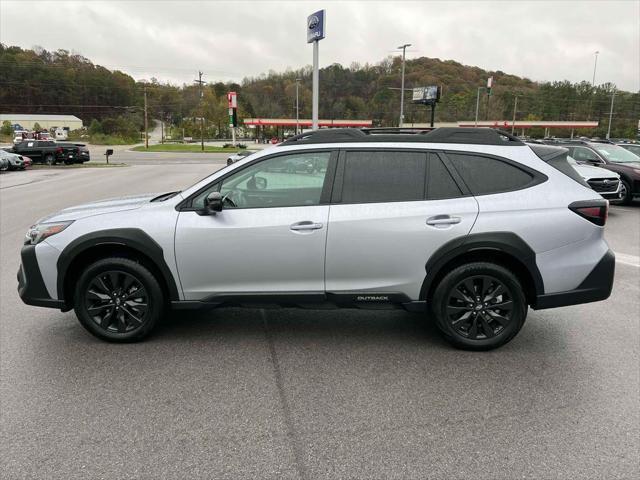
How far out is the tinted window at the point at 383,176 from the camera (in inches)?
156

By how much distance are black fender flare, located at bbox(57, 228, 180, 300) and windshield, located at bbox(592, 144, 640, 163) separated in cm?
1344

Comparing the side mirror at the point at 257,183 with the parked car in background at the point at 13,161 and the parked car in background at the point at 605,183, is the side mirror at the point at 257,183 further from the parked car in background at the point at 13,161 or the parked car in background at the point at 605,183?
the parked car in background at the point at 13,161

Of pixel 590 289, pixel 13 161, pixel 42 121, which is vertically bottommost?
pixel 13 161

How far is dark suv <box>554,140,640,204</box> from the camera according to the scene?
12852 millimetres

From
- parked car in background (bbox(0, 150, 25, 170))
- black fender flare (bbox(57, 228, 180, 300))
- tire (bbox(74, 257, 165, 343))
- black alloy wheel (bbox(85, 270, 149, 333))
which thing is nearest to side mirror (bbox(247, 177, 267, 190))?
→ black fender flare (bbox(57, 228, 180, 300))

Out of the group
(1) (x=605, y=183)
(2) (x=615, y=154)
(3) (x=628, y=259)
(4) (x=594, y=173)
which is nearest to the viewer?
(3) (x=628, y=259)

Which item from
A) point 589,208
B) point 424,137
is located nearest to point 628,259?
point 589,208

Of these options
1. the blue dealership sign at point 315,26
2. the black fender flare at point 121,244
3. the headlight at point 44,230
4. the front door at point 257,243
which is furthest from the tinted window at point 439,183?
the blue dealership sign at point 315,26

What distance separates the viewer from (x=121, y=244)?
157 inches

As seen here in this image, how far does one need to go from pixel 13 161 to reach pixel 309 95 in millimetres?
103183

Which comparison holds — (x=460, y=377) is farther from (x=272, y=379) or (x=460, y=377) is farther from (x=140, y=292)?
(x=140, y=292)

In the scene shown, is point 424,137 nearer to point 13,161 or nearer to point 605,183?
point 605,183

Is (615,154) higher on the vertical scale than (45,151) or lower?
higher

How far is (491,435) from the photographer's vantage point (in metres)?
2.92
